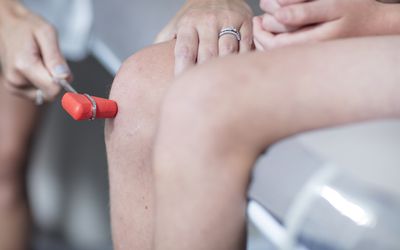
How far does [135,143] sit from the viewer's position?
575 millimetres

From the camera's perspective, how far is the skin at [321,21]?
0.54 m

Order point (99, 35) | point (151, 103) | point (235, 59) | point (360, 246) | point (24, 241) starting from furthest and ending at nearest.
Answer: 1. point (24, 241)
2. point (99, 35)
3. point (151, 103)
4. point (235, 59)
5. point (360, 246)

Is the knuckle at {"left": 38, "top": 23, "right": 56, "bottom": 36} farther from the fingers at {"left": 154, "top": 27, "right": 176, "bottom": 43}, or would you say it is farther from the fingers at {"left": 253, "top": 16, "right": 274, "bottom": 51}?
the fingers at {"left": 253, "top": 16, "right": 274, "bottom": 51}

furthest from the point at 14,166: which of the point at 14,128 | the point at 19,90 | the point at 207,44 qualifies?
the point at 207,44

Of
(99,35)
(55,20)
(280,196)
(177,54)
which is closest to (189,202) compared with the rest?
(280,196)

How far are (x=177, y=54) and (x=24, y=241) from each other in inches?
25.4

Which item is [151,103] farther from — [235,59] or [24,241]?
[24,241]

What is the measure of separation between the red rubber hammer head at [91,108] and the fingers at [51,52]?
244 mm

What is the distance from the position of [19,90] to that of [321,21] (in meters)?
0.55

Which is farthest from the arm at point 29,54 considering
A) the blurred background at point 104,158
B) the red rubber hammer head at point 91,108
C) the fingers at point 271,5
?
→ the fingers at point 271,5

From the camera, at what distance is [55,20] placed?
1050 millimetres

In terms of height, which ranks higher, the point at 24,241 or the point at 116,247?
the point at 116,247

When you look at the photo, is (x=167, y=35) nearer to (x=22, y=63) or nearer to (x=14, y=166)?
(x=22, y=63)

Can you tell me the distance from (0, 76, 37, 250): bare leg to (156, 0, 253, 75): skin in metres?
0.41
